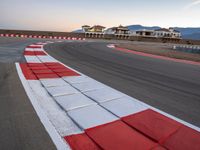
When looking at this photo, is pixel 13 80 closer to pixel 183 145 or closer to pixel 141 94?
pixel 141 94

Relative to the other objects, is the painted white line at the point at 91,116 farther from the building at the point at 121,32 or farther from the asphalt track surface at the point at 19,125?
the building at the point at 121,32

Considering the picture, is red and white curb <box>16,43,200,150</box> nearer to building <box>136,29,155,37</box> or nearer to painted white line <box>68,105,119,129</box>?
painted white line <box>68,105,119,129</box>

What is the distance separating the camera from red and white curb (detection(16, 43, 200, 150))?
8.41 ft

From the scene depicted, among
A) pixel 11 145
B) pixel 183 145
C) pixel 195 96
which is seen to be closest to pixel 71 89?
pixel 11 145

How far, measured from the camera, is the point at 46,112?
11.1 feet

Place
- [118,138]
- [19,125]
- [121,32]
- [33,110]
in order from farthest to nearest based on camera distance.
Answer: [121,32] → [33,110] → [19,125] → [118,138]

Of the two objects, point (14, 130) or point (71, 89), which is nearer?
point (14, 130)

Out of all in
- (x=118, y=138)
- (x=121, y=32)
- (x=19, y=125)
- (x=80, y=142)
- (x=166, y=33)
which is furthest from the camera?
(x=121, y=32)

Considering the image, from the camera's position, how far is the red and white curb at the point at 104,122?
2.56 meters

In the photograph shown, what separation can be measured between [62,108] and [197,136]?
250cm

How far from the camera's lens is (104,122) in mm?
3150

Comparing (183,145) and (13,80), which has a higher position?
(13,80)

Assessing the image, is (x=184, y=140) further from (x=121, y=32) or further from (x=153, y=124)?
(x=121, y=32)

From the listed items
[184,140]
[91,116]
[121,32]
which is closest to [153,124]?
[184,140]
